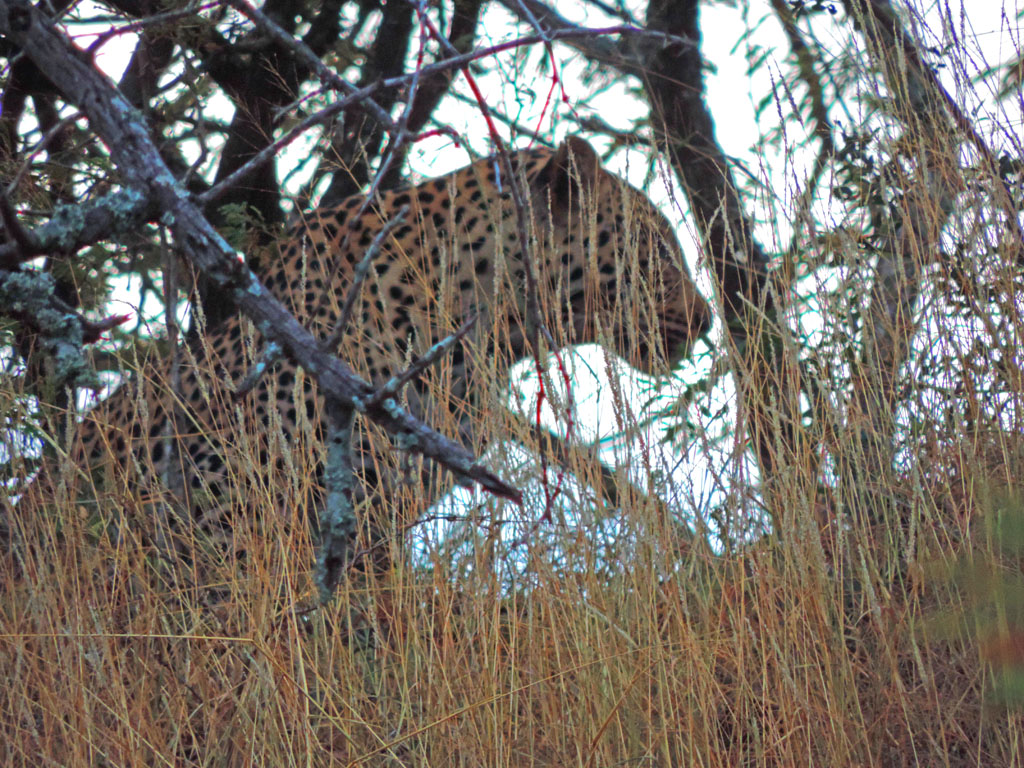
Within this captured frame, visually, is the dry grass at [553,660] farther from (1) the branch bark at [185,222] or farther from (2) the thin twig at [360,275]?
(2) the thin twig at [360,275]

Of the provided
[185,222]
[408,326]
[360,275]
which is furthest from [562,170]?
[360,275]

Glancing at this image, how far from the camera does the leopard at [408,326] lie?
276cm

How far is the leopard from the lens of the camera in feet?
9.04

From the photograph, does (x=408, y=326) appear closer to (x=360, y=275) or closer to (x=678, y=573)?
(x=678, y=573)

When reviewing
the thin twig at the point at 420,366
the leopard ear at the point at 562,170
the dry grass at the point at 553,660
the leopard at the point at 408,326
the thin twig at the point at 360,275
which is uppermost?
the leopard ear at the point at 562,170

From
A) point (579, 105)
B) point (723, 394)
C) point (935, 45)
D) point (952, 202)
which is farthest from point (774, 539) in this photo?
point (579, 105)

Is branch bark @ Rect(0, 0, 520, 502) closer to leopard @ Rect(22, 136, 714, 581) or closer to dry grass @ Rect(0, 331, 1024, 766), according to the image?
dry grass @ Rect(0, 331, 1024, 766)

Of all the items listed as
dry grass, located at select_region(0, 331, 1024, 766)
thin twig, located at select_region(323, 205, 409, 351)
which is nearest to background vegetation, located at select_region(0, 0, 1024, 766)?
dry grass, located at select_region(0, 331, 1024, 766)

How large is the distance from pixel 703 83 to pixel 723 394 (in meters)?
1.78

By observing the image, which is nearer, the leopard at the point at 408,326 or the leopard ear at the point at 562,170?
the leopard at the point at 408,326

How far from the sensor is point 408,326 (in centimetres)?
358

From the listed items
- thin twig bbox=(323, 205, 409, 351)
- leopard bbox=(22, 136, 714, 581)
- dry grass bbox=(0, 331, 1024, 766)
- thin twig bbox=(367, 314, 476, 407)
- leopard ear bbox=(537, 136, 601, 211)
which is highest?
leopard ear bbox=(537, 136, 601, 211)

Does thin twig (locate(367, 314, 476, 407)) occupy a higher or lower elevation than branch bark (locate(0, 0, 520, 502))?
lower

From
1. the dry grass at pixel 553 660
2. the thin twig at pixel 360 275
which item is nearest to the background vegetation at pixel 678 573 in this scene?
the dry grass at pixel 553 660
